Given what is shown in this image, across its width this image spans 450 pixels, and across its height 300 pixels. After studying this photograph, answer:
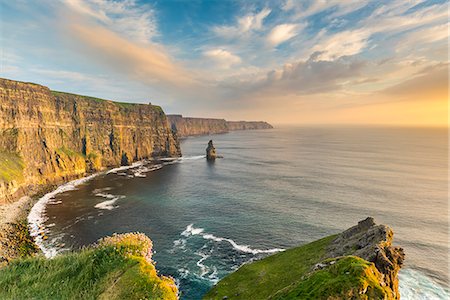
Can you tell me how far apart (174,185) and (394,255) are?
4120 inches

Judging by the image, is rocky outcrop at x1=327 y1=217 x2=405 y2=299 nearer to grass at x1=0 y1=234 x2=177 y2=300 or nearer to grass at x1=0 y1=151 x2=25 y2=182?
grass at x1=0 y1=234 x2=177 y2=300

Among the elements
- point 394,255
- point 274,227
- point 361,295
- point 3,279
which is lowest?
point 274,227

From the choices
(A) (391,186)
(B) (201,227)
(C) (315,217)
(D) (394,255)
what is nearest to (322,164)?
(A) (391,186)

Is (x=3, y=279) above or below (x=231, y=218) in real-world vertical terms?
above

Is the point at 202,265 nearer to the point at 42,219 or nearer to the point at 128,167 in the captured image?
the point at 42,219

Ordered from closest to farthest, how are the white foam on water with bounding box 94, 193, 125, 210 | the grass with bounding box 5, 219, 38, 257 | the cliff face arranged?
1. the grass with bounding box 5, 219, 38, 257
2. the white foam on water with bounding box 94, 193, 125, 210
3. the cliff face

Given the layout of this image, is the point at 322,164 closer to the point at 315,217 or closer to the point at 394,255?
the point at 315,217

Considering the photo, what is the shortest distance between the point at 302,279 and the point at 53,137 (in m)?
157

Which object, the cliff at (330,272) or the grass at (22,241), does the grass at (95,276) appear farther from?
the grass at (22,241)

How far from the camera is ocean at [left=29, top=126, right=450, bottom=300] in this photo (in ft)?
192

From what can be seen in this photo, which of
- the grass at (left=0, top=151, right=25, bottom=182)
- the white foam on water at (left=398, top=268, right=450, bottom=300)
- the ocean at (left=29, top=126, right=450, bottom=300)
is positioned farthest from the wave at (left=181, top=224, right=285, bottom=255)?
the grass at (left=0, top=151, right=25, bottom=182)

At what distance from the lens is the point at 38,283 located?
2958 cm

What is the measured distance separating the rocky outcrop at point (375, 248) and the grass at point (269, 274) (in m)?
4.54

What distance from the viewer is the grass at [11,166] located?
95688mm
